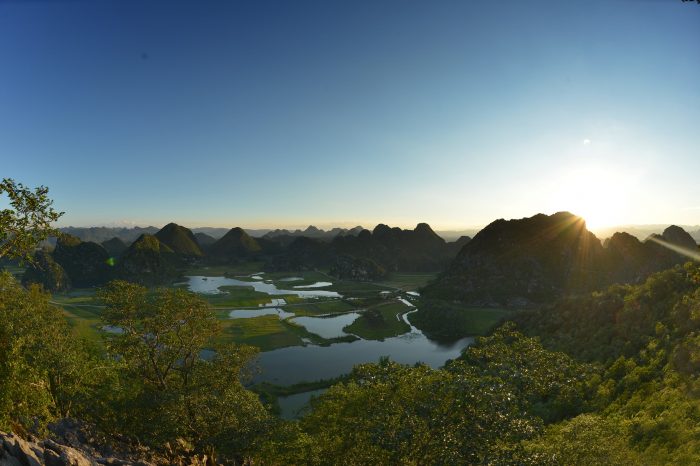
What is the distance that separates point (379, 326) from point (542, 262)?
10398cm

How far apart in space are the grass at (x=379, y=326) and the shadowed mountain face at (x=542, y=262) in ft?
148

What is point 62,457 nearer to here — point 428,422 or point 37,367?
point 37,367

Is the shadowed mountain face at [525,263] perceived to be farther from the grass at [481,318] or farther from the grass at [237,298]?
the grass at [237,298]

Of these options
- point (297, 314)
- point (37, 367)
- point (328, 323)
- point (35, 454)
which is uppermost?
point (37, 367)

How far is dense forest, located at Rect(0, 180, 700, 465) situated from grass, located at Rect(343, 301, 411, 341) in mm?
67508

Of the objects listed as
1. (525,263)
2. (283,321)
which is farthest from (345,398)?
(525,263)

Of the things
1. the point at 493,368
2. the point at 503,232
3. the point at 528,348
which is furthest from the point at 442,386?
the point at 503,232

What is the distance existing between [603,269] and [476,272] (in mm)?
58365

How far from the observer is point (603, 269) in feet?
543

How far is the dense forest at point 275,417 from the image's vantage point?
16.3 m

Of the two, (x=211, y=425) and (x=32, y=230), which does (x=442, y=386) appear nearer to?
(x=211, y=425)

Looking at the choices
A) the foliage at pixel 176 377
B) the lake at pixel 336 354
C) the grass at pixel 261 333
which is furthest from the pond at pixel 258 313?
the foliage at pixel 176 377

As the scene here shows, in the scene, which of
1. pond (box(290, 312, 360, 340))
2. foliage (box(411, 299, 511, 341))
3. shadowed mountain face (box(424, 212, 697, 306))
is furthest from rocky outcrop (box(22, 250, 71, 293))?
shadowed mountain face (box(424, 212, 697, 306))

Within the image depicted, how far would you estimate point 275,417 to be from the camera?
25.8 m
